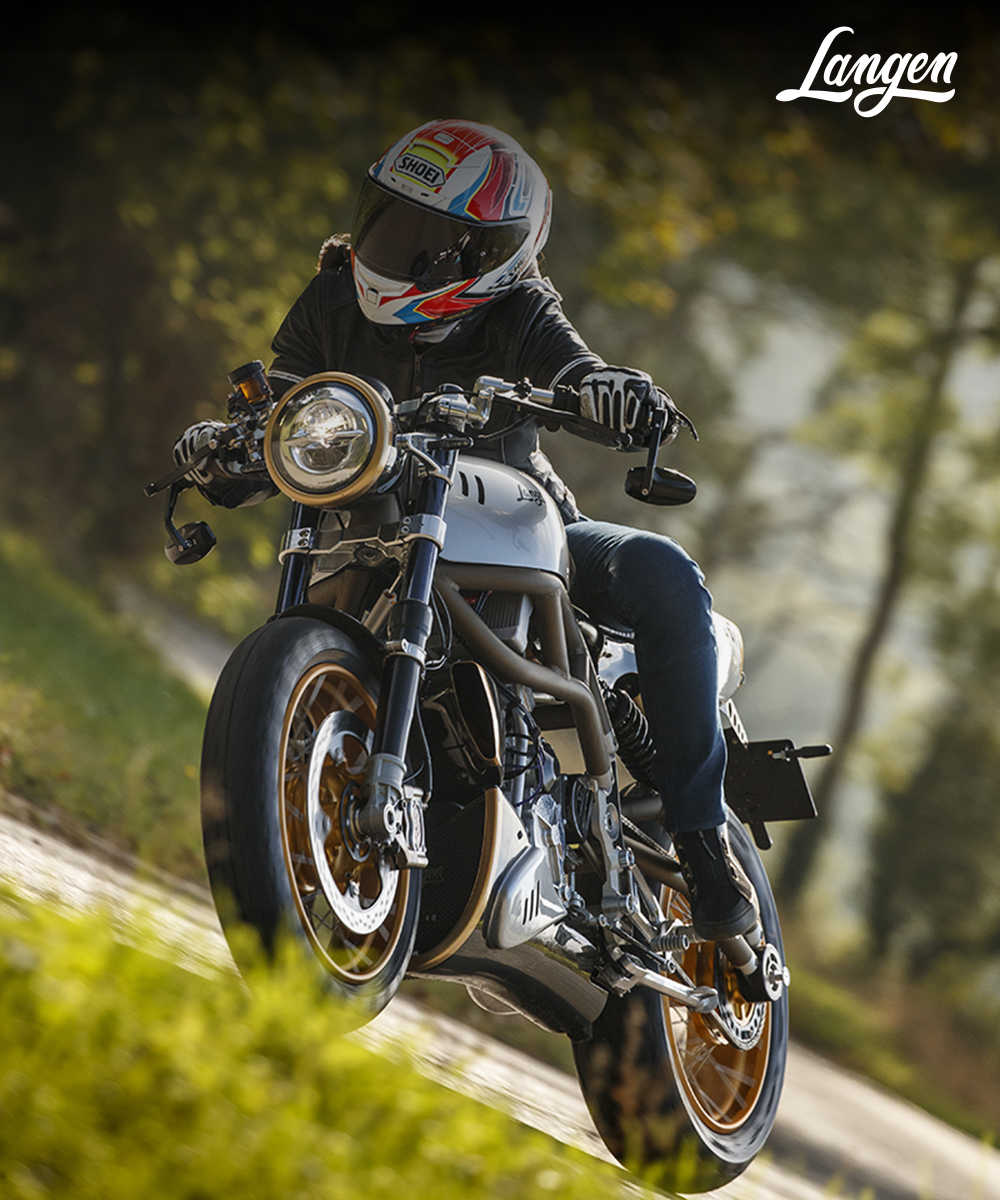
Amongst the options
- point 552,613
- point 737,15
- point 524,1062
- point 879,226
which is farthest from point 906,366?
point 552,613

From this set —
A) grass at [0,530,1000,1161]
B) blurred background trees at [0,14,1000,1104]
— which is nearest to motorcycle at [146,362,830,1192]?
grass at [0,530,1000,1161]

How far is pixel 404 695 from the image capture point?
8.37 feet

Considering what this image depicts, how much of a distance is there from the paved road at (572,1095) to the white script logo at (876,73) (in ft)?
17.1

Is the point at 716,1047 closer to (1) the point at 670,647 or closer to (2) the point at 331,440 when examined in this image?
(1) the point at 670,647

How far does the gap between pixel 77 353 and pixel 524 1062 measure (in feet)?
25.8

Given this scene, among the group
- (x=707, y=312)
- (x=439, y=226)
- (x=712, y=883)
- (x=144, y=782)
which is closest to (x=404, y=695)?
(x=439, y=226)

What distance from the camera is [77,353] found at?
10.7 m

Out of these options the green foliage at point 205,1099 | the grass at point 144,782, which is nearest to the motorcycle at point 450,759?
the green foliage at point 205,1099

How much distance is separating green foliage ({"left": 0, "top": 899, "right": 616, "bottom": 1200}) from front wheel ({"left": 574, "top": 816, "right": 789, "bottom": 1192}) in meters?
1.17

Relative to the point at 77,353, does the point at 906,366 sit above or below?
above

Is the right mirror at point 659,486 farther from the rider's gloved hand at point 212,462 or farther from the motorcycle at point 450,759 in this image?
the rider's gloved hand at point 212,462

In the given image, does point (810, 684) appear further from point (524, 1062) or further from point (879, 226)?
point (524, 1062)

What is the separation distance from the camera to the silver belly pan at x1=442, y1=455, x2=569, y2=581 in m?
2.86

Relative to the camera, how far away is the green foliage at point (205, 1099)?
178cm
